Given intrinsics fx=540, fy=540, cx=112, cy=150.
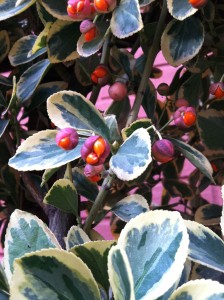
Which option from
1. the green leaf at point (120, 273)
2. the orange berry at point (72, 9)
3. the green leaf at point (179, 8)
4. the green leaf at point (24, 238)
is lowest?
the green leaf at point (24, 238)

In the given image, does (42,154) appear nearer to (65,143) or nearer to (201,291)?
(65,143)

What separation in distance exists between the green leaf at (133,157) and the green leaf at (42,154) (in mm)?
50

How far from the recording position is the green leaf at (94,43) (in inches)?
23.9

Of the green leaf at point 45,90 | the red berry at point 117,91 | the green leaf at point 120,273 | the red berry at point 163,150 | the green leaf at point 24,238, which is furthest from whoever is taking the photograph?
the green leaf at point 45,90

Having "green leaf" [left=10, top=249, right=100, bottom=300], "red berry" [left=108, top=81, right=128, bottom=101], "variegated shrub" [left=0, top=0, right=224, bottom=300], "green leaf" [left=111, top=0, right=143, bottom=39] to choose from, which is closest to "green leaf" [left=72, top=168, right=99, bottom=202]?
"variegated shrub" [left=0, top=0, right=224, bottom=300]

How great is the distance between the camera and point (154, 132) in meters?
0.59

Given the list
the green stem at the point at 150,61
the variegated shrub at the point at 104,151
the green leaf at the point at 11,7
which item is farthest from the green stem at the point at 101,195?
the green leaf at the point at 11,7

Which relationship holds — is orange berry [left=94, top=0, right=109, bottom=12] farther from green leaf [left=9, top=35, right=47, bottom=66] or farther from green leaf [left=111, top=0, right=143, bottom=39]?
green leaf [left=9, top=35, right=47, bottom=66]

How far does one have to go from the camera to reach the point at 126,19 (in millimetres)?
552

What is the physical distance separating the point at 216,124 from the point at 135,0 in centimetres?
33

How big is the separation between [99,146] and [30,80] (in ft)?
0.84

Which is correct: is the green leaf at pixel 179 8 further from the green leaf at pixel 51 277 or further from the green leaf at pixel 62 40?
the green leaf at pixel 51 277

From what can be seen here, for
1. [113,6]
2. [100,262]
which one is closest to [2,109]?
[113,6]

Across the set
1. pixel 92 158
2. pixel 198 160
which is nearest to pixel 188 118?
pixel 198 160
